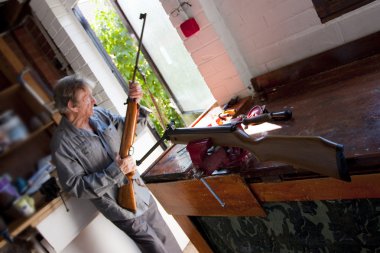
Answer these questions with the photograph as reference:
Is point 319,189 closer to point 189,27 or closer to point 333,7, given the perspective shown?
point 333,7

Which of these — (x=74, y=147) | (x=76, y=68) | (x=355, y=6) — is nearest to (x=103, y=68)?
(x=76, y=68)

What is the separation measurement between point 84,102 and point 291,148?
1.02 metres

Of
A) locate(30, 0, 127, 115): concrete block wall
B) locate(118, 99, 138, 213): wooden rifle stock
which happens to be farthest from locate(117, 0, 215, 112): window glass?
locate(118, 99, 138, 213): wooden rifle stock

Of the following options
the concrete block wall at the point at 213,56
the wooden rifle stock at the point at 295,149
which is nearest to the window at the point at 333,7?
the concrete block wall at the point at 213,56

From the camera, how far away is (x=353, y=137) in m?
0.71

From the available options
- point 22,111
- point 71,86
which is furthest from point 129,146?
point 22,111

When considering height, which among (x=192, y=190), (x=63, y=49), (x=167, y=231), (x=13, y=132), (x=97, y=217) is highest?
(x=63, y=49)

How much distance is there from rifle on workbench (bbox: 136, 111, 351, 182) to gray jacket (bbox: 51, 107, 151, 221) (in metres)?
0.68

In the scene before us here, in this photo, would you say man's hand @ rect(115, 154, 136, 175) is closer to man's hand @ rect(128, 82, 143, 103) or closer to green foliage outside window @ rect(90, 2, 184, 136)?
man's hand @ rect(128, 82, 143, 103)

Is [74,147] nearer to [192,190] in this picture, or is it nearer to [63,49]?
[192,190]

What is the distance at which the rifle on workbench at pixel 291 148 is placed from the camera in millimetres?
604

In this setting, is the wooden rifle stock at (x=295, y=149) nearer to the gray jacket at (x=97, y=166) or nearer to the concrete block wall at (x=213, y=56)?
the concrete block wall at (x=213, y=56)

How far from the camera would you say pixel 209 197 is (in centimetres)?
104

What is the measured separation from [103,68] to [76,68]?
0.16 meters
